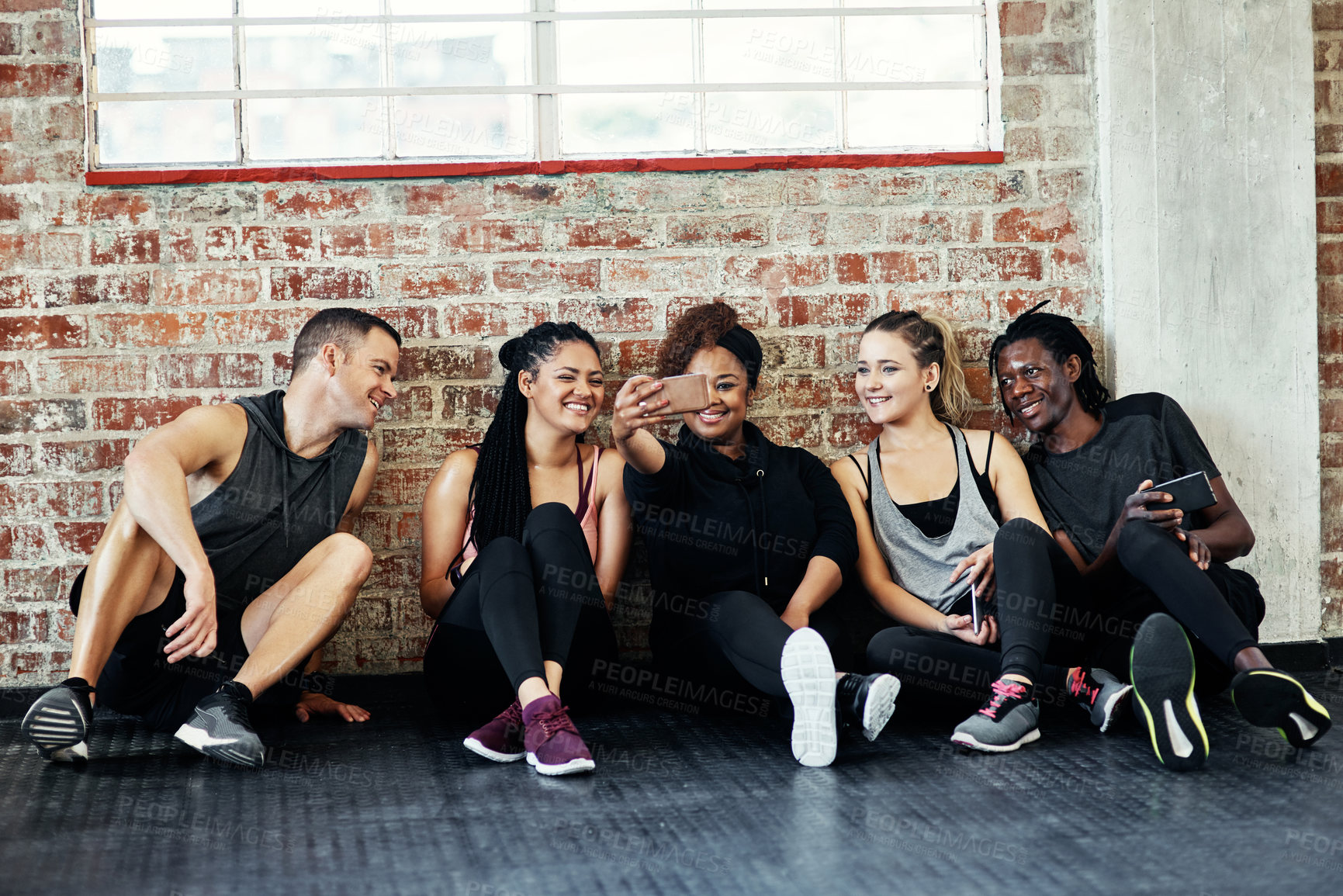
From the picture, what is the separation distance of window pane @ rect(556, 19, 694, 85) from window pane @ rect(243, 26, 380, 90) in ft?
1.90

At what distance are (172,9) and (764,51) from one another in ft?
5.78

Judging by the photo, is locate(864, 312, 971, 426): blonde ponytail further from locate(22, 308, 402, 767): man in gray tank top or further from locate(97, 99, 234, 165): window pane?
locate(97, 99, 234, 165): window pane

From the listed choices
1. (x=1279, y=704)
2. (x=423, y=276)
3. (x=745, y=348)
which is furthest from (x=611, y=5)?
(x=1279, y=704)

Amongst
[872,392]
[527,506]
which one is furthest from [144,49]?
[872,392]

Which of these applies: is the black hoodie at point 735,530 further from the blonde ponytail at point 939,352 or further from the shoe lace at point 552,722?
the shoe lace at point 552,722

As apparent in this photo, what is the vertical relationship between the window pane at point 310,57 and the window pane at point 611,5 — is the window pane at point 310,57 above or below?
below

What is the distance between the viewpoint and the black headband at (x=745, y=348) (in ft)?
9.54

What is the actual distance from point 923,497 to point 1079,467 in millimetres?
453

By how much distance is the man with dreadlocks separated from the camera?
2.09 m

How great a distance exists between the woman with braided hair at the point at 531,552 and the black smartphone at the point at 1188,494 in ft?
4.43

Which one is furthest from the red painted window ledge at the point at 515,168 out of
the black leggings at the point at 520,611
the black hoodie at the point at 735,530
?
the black leggings at the point at 520,611

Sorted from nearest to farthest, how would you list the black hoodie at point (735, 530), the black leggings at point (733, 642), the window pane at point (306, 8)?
the black leggings at point (733, 642), the black hoodie at point (735, 530), the window pane at point (306, 8)

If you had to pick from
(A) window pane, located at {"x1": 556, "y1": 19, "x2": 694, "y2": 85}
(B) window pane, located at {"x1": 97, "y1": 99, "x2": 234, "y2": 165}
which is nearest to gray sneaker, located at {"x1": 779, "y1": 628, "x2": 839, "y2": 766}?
(A) window pane, located at {"x1": 556, "y1": 19, "x2": 694, "y2": 85}

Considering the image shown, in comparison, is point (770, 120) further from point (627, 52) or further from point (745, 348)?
point (745, 348)
